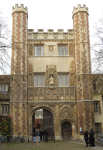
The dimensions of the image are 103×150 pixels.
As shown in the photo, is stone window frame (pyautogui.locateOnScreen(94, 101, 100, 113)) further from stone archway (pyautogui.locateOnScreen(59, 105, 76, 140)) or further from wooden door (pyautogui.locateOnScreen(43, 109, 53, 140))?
wooden door (pyautogui.locateOnScreen(43, 109, 53, 140))

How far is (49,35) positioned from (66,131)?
1032cm

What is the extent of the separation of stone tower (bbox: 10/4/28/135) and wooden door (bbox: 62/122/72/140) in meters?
3.96

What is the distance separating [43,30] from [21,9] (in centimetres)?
320

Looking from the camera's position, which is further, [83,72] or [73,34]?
[73,34]

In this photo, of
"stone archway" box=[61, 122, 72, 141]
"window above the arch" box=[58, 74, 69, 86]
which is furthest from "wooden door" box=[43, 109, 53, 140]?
"window above the arch" box=[58, 74, 69, 86]

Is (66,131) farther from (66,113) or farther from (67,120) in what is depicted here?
(66,113)

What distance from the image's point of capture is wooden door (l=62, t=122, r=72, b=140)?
72.8ft

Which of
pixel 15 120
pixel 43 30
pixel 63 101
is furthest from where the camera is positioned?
pixel 43 30

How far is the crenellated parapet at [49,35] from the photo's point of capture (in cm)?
2405

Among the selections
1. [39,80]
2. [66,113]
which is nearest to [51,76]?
[39,80]

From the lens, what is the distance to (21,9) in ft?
77.5

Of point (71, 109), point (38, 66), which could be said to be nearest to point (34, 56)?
point (38, 66)

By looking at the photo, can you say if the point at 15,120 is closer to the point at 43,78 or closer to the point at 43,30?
the point at 43,78

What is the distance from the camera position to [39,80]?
23.1 m
